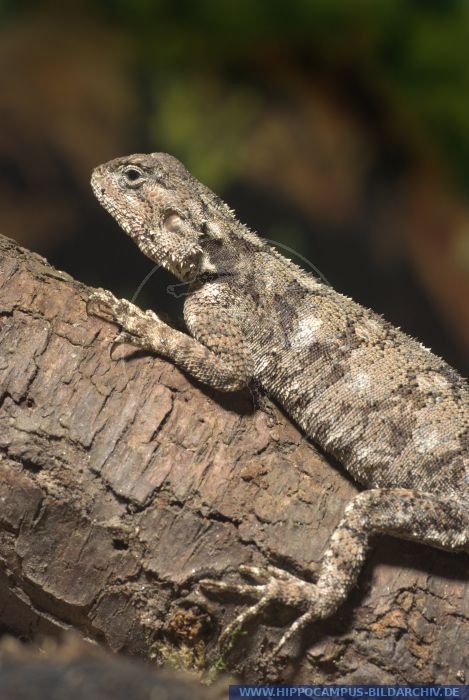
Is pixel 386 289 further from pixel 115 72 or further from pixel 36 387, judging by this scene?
pixel 36 387

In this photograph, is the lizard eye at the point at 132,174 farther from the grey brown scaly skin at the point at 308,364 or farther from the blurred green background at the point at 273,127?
the blurred green background at the point at 273,127

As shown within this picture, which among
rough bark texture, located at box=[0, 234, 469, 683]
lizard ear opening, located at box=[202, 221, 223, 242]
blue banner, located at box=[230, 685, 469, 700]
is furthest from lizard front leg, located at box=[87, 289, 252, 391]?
blue banner, located at box=[230, 685, 469, 700]

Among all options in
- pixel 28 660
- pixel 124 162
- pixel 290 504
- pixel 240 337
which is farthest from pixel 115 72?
pixel 28 660

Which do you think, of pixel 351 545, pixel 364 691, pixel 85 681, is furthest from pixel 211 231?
pixel 85 681

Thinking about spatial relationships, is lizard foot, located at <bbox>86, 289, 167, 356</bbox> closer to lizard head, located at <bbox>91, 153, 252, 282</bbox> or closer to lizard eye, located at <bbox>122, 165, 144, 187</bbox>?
lizard head, located at <bbox>91, 153, 252, 282</bbox>

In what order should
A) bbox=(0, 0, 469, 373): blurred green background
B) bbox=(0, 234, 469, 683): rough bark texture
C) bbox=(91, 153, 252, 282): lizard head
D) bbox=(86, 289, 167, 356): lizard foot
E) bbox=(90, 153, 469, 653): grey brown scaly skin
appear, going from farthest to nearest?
bbox=(0, 0, 469, 373): blurred green background
bbox=(91, 153, 252, 282): lizard head
bbox=(86, 289, 167, 356): lizard foot
bbox=(90, 153, 469, 653): grey brown scaly skin
bbox=(0, 234, 469, 683): rough bark texture

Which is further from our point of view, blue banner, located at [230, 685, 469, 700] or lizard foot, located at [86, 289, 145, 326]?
lizard foot, located at [86, 289, 145, 326]

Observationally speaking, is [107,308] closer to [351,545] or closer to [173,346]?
[173,346]
